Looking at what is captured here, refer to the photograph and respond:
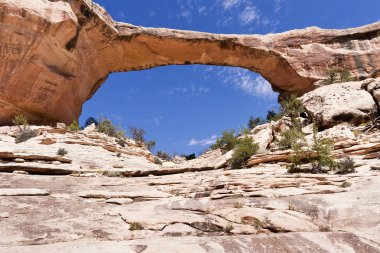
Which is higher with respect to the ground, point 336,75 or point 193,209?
point 336,75

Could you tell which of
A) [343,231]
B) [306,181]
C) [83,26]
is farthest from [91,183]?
[83,26]

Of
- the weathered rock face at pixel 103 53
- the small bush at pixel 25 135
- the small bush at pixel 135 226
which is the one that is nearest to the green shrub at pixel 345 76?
the weathered rock face at pixel 103 53

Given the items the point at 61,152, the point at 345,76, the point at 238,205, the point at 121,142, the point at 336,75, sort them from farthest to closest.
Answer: the point at 336,75, the point at 345,76, the point at 121,142, the point at 61,152, the point at 238,205

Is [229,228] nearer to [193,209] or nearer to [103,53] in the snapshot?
[193,209]

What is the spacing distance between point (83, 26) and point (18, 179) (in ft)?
55.6

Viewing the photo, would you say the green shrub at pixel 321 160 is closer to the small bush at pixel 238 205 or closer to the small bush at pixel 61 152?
the small bush at pixel 238 205

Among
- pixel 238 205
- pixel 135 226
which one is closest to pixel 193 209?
pixel 238 205

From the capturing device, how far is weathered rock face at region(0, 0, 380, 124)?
2212cm

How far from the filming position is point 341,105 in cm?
1997

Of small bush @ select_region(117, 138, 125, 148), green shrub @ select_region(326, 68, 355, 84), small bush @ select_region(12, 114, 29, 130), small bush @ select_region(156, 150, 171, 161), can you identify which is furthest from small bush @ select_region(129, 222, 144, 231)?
small bush @ select_region(156, 150, 171, 161)

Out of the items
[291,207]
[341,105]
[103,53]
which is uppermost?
[103,53]

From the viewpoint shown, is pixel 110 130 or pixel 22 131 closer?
pixel 22 131

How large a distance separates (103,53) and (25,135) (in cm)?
1178

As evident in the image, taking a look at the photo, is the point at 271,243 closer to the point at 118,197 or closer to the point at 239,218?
the point at 239,218
